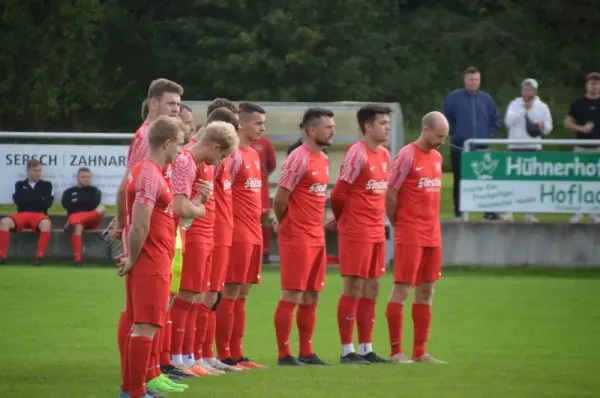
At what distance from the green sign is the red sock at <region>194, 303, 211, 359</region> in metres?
10.4

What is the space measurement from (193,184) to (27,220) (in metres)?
11.4

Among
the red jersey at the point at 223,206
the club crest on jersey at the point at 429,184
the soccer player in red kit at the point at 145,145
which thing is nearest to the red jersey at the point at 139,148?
the soccer player in red kit at the point at 145,145

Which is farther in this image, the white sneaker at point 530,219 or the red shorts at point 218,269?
the white sneaker at point 530,219

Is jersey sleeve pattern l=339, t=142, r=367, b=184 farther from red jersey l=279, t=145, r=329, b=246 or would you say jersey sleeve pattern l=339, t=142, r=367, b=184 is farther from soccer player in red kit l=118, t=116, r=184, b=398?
soccer player in red kit l=118, t=116, r=184, b=398

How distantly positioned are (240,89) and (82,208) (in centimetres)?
2882

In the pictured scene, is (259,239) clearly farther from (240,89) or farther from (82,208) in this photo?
(240,89)

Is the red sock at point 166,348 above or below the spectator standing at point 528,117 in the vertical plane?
below

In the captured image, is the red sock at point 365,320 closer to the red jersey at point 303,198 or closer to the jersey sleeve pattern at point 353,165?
the red jersey at point 303,198

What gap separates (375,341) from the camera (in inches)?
607

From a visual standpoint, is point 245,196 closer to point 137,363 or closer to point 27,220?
point 137,363

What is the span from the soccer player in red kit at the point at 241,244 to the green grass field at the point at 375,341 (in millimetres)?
528

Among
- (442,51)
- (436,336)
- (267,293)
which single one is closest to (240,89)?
(442,51)

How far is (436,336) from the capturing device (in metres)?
15.6

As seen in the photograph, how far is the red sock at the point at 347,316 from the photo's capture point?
13438 mm
